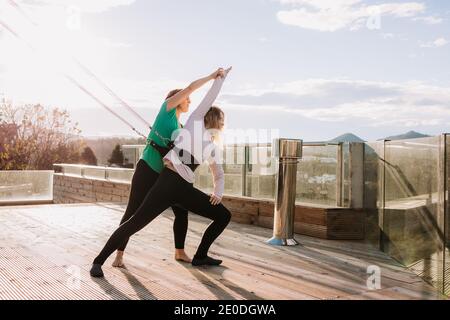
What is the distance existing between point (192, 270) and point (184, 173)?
2.84 ft

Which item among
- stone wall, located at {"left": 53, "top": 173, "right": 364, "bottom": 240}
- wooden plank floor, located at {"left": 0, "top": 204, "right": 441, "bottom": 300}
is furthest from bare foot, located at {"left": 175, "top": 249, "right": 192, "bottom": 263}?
stone wall, located at {"left": 53, "top": 173, "right": 364, "bottom": 240}

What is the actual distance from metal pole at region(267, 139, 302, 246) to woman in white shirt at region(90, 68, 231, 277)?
1773 mm

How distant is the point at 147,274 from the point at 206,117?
Result: 131 cm

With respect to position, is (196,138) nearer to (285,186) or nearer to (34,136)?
(285,186)

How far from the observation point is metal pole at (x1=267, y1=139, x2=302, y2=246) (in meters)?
5.37

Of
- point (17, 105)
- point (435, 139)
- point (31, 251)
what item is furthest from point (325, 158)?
point (17, 105)

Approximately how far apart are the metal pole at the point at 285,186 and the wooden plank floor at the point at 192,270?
11.1 inches

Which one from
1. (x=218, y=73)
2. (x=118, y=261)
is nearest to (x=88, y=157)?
(x=118, y=261)

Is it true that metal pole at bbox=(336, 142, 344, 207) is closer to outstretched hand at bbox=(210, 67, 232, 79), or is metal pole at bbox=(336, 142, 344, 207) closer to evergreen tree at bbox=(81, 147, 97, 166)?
outstretched hand at bbox=(210, 67, 232, 79)

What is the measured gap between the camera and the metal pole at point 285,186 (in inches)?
211

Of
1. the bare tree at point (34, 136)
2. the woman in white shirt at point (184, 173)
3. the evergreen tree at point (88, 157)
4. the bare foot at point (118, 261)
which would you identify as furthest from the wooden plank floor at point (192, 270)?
the evergreen tree at point (88, 157)

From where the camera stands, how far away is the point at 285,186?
5.43 m

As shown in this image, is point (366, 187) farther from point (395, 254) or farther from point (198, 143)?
point (198, 143)

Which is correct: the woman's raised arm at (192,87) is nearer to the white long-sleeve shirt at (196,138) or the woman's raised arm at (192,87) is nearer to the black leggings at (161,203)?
the white long-sleeve shirt at (196,138)
